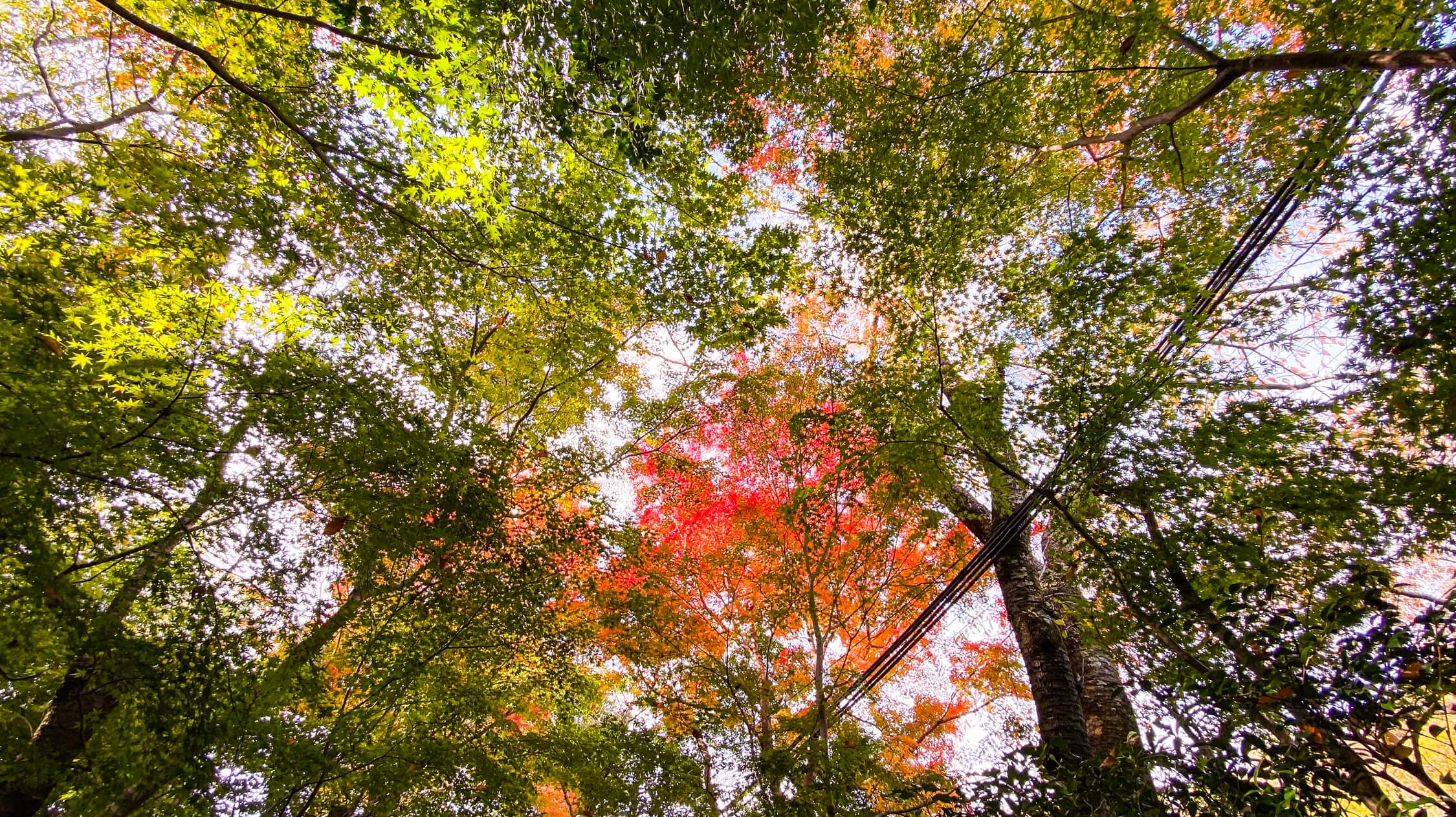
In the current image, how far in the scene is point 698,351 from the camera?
5465 mm

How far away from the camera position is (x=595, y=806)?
20.2ft


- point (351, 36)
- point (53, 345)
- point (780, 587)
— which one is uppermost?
point (351, 36)

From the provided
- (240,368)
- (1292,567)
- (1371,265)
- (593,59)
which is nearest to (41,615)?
(240,368)

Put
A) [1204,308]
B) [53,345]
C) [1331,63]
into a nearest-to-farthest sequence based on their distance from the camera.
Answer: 1. [1331,63]
2. [53,345]
3. [1204,308]

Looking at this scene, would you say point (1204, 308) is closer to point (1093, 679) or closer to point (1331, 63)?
point (1331, 63)

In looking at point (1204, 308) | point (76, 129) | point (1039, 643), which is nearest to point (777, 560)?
point (1039, 643)

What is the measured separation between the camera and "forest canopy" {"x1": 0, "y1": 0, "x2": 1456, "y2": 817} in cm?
280

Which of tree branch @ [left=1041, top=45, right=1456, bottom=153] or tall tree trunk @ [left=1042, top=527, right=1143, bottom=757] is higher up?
tree branch @ [left=1041, top=45, right=1456, bottom=153]

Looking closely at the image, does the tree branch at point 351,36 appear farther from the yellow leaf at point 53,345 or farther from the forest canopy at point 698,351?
the yellow leaf at point 53,345

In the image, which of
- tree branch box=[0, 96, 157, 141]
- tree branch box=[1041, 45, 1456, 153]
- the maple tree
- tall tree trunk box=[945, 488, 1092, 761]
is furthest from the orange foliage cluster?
tree branch box=[0, 96, 157, 141]

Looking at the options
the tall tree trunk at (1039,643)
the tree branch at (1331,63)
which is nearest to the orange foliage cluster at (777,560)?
the tall tree trunk at (1039,643)

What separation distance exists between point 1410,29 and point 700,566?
8.30 m

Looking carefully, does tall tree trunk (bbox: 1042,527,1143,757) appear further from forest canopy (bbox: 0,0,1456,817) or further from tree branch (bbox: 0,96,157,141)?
tree branch (bbox: 0,96,157,141)

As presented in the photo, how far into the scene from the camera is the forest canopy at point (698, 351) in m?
2.80
